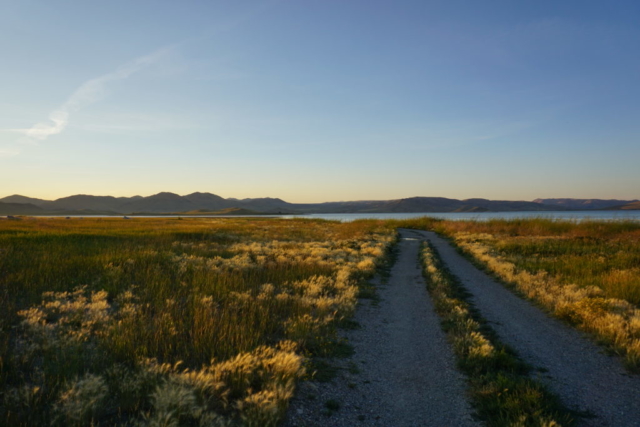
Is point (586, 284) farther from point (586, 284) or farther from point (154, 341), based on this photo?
point (154, 341)

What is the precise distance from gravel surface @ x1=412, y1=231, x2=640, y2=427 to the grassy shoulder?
15.1 inches

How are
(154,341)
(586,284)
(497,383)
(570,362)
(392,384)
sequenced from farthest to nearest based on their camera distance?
(586,284)
(570,362)
(154,341)
(392,384)
(497,383)

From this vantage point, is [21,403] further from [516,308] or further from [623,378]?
[516,308]

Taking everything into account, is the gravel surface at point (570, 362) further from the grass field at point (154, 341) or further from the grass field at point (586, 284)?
the grass field at point (154, 341)

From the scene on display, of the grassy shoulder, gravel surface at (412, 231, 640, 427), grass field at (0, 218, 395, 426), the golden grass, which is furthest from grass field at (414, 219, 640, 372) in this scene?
grass field at (0, 218, 395, 426)

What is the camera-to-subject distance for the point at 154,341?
19.3 feet

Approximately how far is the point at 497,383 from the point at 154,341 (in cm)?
551

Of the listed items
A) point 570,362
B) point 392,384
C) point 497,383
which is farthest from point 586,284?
point 392,384

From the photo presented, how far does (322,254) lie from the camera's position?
751 inches

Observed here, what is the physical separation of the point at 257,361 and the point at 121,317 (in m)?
3.98

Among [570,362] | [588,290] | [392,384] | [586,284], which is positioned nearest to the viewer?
[392,384]

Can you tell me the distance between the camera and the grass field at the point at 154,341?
13.1ft

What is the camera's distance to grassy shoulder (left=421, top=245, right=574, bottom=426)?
13.7 feet

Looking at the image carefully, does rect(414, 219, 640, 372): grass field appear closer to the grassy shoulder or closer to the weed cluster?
the weed cluster
